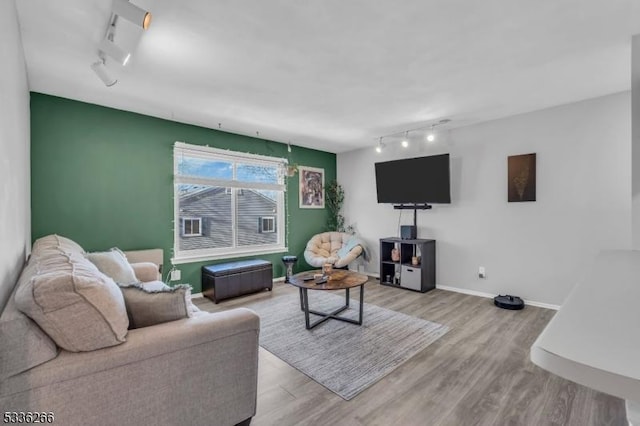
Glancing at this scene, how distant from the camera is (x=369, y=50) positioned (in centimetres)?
223

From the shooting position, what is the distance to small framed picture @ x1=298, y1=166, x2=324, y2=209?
18.1 feet

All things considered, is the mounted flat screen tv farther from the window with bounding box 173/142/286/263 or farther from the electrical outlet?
the window with bounding box 173/142/286/263

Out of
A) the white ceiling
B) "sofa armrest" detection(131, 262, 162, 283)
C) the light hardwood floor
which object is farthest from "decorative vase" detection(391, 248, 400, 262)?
"sofa armrest" detection(131, 262, 162, 283)

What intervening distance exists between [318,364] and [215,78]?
2.67 m

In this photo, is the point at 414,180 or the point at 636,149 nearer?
the point at 636,149

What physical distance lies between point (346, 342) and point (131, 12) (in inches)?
114

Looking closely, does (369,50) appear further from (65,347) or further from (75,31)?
(65,347)

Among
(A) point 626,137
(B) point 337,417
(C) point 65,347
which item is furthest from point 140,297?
(A) point 626,137

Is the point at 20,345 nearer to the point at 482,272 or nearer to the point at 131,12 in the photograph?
the point at 131,12

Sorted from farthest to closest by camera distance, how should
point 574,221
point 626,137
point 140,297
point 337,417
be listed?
point 574,221, point 626,137, point 337,417, point 140,297

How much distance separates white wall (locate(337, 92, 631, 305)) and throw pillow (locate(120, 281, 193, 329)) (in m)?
3.86

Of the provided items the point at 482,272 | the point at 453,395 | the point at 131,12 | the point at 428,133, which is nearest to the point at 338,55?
the point at 131,12

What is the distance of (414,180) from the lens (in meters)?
4.58

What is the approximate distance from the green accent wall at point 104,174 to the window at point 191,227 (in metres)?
0.19
